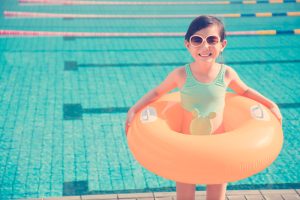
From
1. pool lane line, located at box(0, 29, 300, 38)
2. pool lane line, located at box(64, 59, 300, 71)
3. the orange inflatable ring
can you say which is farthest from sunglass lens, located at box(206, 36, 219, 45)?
pool lane line, located at box(0, 29, 300, 38)

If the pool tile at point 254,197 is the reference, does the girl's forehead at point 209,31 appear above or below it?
above

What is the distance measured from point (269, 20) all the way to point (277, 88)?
468cm

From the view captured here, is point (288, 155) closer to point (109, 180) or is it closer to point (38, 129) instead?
point (109, 180)

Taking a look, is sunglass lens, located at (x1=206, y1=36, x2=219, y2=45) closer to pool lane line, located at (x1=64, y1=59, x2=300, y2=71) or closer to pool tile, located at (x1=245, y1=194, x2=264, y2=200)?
pool tile, located at (x1=245, y1=194, x2=264, y2=200)

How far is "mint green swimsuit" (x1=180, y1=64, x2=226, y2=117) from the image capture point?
11.7 ft

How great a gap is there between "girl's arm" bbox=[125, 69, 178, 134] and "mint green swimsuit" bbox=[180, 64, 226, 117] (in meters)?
0.10

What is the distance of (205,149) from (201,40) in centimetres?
78

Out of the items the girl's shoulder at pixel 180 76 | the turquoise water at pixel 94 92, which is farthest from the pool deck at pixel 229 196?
the girl's shoulder at pixel 180 76

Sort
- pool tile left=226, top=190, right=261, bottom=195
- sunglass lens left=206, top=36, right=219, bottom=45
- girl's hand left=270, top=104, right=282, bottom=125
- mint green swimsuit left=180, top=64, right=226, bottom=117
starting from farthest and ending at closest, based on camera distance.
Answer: pool tile left=226, top=190, right=261, bottom=195, girl's hand left=270, top=104, right=282, bottom=125, mint green swimsuit left=180, top=64, right=226, bottom=117, sunglass lens left=206, top=36, right=219, bottom=45

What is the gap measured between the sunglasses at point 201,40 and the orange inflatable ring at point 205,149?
61 cm

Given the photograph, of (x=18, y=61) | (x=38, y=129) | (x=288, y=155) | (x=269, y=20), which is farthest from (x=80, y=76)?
(x=269, y=20)

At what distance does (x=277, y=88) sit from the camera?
767cm

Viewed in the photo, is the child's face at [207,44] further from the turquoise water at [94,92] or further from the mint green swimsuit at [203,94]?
the turquoise water at [94,92]

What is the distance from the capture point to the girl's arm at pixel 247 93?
12.1ft
